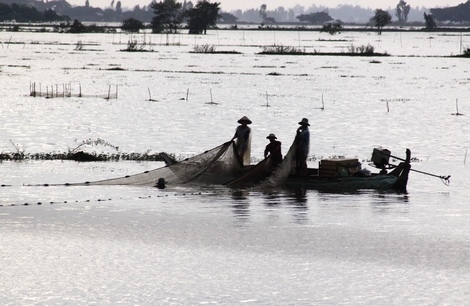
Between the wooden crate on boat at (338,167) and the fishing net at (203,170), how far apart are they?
6.16ft

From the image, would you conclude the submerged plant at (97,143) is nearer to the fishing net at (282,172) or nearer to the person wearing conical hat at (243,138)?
the person wearing conical hat at (243,138)

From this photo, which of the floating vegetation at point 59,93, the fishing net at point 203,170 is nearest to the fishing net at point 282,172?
the fishing net at point 203,170

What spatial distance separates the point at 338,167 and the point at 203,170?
2980 mm

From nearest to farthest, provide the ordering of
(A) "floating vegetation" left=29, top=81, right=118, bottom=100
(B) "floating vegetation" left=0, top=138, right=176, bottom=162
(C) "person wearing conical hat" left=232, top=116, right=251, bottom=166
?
1. (C) "person wearing conical hat" left=232, top=116, right=251, bottom=166
2. (B) "floating vegetation" left=0, top=138, right=176, bottom=162
3. (A) "floating vegetation" left=29, top=81, right=118, bottom=100

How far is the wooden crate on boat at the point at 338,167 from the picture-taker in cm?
1917

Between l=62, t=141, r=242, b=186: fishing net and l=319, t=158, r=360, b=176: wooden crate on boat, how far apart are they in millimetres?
1877

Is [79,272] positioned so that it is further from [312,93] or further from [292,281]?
[312,93]

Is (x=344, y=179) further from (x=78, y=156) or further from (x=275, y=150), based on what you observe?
(x=78, y=156)

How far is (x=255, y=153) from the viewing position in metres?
25.2

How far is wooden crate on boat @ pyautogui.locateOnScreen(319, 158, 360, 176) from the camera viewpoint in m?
19.2

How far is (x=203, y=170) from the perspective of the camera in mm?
19094

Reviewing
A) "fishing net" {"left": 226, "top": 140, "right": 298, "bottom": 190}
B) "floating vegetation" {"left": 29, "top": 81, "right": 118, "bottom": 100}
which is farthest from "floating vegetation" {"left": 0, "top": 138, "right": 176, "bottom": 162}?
"floating vegetation" {"left": 29, "top": 81, "right": 118, "bottom": 100}

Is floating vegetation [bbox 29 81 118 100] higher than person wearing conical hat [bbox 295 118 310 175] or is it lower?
higher

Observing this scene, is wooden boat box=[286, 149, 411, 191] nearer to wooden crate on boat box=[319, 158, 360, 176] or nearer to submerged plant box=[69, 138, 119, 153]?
wooden crate on boat box=[319, 158, 360, 176]
